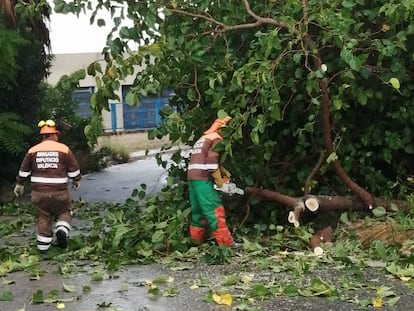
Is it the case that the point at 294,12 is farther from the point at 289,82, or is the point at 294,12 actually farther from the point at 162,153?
the point at 162,153

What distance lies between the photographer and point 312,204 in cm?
744

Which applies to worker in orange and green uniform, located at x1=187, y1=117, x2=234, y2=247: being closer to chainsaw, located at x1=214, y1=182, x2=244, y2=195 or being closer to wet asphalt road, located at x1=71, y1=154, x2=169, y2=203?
chainsaw, located at x1=214, y1=182, x2=244, y2=195

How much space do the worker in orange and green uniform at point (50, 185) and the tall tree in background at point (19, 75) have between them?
5.96 feet

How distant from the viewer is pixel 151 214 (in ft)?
25.4

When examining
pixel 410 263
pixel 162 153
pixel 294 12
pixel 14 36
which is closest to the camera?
pixel 410 263

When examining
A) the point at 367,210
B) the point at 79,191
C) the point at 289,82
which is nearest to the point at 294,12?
the point at 289,82

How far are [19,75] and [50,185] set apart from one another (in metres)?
7.09

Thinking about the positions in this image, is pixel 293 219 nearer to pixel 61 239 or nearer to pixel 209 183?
pixel 209 183

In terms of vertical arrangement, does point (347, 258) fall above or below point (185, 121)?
below

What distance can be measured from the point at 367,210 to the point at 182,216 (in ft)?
6.90

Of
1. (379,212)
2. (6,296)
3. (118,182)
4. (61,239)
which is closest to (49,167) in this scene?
(61,239)

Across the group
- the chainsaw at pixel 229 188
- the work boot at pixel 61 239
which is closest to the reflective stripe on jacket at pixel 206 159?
the chainsaw at pixel 229 188

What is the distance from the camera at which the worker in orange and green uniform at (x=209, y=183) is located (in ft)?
23.4

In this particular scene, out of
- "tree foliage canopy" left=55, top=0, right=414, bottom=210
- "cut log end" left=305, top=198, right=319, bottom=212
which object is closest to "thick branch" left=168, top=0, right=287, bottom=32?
"tree foliage canopy" left=55, top=0, right=414, bottom=210
